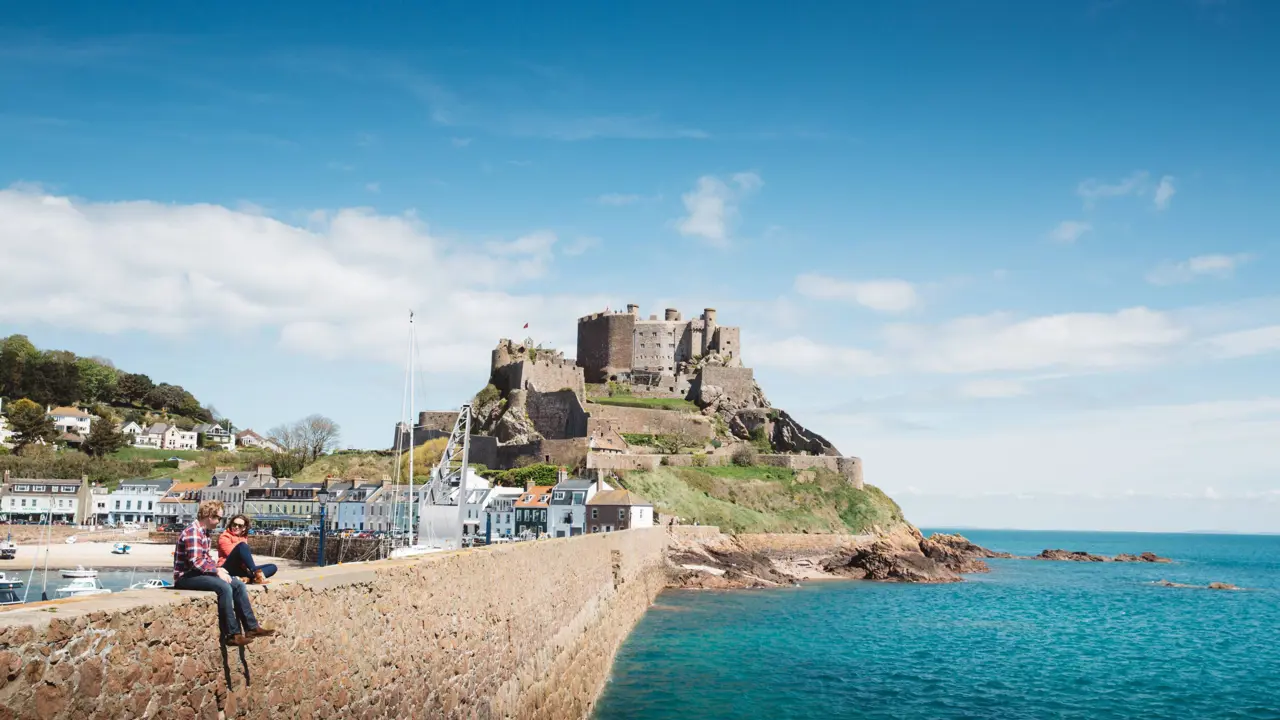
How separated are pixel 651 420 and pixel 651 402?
495 centimetres

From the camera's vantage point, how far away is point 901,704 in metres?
24.5

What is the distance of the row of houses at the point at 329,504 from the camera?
5841 cm

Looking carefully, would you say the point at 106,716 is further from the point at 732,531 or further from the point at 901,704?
the point at 732,531

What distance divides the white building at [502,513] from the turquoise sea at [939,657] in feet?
58.3

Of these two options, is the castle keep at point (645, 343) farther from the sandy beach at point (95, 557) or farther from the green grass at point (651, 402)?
the sandy beach at point (95, 557)

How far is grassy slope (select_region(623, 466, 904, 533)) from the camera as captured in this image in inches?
2625

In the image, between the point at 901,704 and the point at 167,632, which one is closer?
the point at 167,632

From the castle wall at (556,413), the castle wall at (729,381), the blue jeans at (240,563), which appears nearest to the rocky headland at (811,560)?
the castle wall at (556,413)

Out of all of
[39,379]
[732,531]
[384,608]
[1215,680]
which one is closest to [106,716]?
[384,608]

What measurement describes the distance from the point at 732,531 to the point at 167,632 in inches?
2351

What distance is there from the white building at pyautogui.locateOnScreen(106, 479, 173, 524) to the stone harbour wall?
275 feet

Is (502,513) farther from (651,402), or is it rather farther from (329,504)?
(651,402)

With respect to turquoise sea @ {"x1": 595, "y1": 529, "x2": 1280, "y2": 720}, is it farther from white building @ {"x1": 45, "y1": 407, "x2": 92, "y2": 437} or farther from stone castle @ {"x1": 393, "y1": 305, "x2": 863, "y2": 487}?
white building @ {"x1": 45, "y1": 407, "x2": 92, "y2": 437}

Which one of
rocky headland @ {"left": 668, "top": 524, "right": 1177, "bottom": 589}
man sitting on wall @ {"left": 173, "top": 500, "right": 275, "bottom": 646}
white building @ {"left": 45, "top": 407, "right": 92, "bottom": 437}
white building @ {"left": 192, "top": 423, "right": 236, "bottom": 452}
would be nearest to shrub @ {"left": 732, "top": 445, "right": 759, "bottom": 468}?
rocky headland @ {"left": 668, "top": 524, "right": 1177, "bottom": 589}
